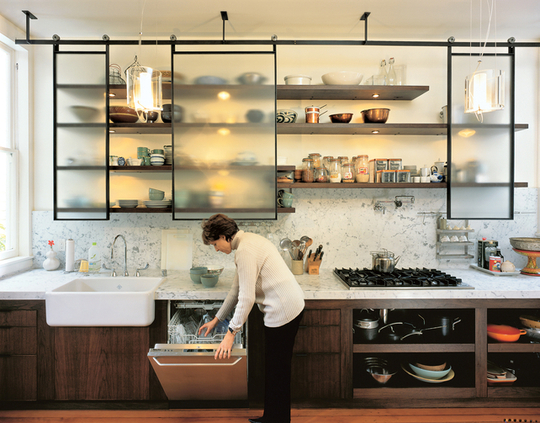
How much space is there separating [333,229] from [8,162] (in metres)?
2.81

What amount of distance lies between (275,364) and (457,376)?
53.9 inches

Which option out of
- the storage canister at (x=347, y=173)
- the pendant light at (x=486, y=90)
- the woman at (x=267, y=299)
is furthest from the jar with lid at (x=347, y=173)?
the woman at (x=267, y=299)

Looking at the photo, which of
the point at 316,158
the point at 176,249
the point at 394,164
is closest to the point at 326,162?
the point at 316,158

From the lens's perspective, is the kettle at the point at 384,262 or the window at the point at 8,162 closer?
the kettle at the point at 384,262

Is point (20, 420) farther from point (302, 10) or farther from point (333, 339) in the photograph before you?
point (302, 10)

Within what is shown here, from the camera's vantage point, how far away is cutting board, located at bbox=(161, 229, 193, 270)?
115 inches

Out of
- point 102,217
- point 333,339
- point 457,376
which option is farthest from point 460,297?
point 102,217

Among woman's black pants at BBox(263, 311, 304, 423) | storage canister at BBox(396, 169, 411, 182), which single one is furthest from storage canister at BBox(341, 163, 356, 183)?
woman's black pants at BBox(263, 311, 304, 423)

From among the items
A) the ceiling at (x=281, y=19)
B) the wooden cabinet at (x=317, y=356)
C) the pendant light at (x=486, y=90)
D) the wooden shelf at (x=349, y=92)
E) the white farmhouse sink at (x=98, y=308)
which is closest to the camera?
the pendant light at (x=486, y=90)

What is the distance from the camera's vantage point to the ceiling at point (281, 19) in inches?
96.9

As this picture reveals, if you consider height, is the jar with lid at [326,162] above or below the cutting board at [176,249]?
above

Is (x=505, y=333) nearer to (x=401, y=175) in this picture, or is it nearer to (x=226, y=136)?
(x=401, y=175)

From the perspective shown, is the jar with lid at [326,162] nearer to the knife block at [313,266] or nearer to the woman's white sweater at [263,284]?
the knife block at [313,266]

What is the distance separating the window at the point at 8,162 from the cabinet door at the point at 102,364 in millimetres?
1121
